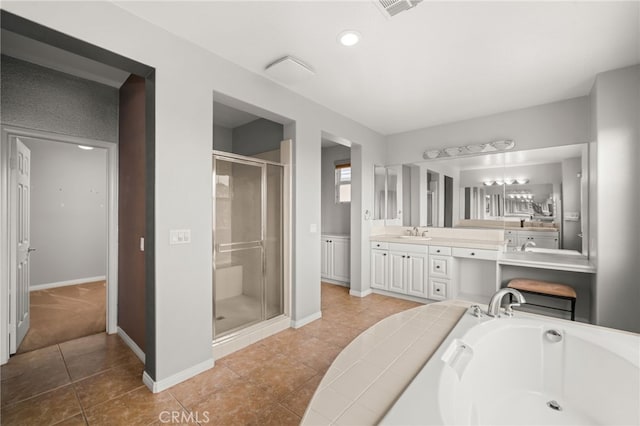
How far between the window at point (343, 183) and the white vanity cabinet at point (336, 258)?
0.80 m

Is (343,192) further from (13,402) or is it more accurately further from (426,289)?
(13,402)

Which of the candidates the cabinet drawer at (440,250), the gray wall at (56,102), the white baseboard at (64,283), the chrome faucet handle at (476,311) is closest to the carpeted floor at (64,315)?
the white baseboard at (64,283)

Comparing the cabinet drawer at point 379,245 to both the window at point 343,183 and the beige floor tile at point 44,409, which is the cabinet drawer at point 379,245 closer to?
the window at point 343,183

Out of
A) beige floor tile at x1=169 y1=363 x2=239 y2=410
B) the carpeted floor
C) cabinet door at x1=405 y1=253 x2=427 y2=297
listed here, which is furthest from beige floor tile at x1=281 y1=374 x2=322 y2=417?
the carpeted floor

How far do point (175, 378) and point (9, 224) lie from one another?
6.41 feet

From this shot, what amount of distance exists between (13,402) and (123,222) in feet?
4.91

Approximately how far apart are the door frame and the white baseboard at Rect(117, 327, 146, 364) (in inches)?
7.4

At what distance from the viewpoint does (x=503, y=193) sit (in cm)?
380

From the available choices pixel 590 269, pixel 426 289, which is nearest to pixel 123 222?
pixel 426 289

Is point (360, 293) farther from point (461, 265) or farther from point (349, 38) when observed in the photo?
point (349, 38)

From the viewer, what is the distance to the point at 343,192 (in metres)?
5.32

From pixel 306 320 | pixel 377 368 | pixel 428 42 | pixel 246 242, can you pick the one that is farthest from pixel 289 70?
pixel 306 320

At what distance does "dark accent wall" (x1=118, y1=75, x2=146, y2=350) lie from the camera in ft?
7.89

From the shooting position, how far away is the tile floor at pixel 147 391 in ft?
5.70
